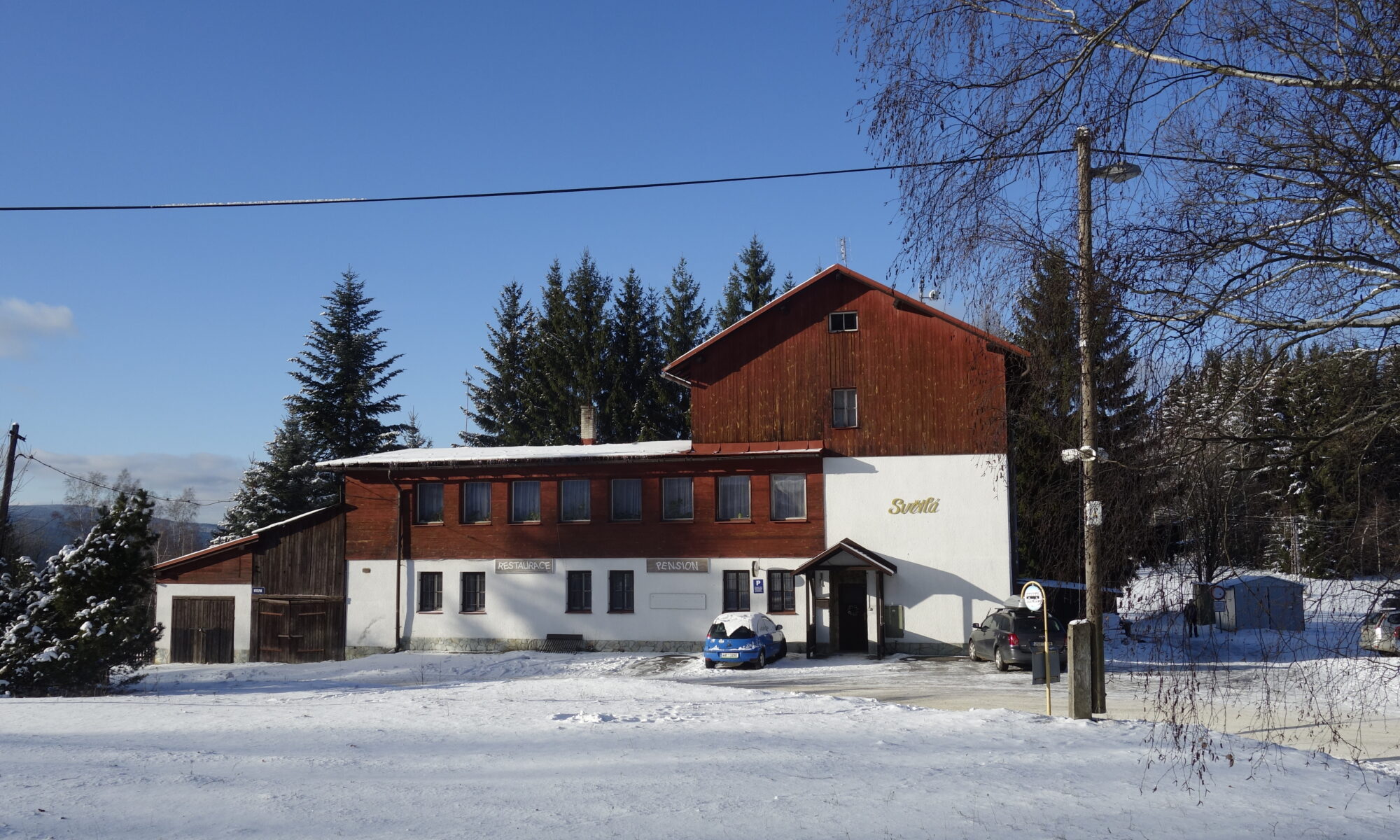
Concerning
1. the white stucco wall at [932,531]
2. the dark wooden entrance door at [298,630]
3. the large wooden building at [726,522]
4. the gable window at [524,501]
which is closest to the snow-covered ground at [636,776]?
the white stucco wall at [932,531]

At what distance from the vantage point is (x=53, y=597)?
24.0 metres

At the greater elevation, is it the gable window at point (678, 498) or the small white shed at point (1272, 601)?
the gable window at point (678, 498)

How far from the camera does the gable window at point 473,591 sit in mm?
35750

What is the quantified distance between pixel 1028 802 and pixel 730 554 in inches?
957

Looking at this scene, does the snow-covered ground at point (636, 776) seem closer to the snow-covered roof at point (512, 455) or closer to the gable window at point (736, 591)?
the gable window at point (736, 591)

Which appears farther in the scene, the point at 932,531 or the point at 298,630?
the point at 298,630

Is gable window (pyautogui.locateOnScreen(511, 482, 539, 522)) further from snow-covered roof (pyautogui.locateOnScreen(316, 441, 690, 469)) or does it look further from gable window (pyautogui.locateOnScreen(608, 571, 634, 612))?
gable window (pyautogui.locateOnScreen(608, 571, 634, 612))

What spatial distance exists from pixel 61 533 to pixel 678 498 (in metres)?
105

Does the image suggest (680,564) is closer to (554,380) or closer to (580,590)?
(580,590)

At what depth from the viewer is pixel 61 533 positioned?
113 metres

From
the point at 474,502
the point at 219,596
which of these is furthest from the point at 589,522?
the point at 219,596

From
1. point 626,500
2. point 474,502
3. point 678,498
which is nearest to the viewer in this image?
point 678,498

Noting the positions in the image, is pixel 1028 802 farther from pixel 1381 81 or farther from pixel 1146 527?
pixel 1381 81

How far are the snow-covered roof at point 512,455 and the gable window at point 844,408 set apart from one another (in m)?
5.01
